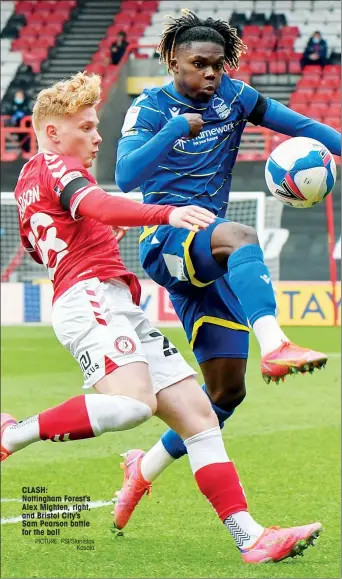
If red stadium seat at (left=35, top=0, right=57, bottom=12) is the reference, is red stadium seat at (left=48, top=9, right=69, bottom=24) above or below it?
below

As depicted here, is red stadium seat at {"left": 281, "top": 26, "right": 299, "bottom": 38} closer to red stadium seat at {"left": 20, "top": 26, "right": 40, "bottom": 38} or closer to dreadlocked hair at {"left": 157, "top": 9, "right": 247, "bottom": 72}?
red stadium seat at {"left": 20, "top": 26, "right": 40, "bottom": 38}

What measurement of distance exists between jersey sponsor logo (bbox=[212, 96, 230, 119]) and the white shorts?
1.06 metres

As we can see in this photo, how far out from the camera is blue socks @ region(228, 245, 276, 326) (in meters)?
4.13

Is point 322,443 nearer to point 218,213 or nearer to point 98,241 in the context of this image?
point 218,213

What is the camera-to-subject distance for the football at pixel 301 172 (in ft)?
15.4

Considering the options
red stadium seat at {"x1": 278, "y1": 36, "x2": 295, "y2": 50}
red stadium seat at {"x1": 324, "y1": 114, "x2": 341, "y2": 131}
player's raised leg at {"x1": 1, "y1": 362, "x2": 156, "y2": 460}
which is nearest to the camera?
player's raised leg at {"x1": 1, "y1": 362, "x2": 156, "y2": 460}

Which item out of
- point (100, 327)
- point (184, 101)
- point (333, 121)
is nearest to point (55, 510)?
point (100, 327)

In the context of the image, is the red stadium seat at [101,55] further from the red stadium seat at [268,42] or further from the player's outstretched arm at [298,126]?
the player's outstretched arm at [298,126]

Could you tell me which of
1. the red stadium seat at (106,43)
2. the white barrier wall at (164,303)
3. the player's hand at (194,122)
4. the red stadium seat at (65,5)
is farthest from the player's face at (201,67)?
A: the red stadium seat at (65,5)

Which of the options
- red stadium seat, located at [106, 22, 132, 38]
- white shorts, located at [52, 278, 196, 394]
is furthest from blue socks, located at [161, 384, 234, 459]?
red stadium seat, located at [106, 22, 132, 38]

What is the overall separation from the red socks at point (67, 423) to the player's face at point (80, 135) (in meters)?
1.04

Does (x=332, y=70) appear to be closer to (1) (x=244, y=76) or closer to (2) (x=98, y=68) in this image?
(1) (x=244, y=76)

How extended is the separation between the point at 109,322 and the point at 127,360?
0.18 m

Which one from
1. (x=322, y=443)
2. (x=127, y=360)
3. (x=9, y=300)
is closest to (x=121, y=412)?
(x=127, y=360)
